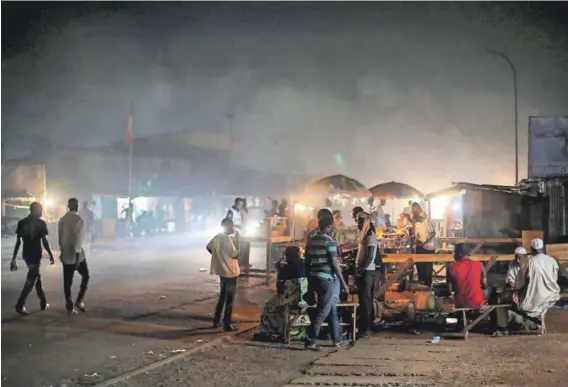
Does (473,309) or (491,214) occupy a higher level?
(491,214)

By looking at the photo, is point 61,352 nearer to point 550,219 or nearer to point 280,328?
point 280,328

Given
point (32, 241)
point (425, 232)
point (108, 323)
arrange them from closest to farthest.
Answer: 1. point (108, 323)
2. point (32, 241)
3. point (425, 232)

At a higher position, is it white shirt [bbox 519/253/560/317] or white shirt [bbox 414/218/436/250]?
white shirt [bbox 414/218/436/250]

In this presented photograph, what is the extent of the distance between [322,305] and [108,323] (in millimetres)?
3948

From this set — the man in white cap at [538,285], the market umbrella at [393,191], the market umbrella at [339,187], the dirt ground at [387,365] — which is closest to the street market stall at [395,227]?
the market umbrella at [393,191]

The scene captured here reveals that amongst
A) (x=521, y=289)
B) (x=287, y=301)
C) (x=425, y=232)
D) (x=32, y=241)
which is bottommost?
(x=287, y=301)

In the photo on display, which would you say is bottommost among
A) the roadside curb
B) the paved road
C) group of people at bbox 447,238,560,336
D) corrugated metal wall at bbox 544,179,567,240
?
the paved road

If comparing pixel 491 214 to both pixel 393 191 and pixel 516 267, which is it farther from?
pixel 516 267

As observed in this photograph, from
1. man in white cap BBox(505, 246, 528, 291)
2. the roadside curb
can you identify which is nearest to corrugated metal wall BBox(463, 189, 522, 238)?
man in white cap BBox(505, 246, 528, 291)

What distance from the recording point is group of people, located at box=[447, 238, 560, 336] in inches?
329

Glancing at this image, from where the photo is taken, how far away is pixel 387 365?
6844 millimetres

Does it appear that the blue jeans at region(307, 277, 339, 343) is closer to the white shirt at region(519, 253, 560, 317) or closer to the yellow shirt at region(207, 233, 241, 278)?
the yellow shirt at region(207, 233, 241, 278)

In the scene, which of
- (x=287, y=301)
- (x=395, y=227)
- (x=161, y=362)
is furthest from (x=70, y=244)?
(x=395, y=227)

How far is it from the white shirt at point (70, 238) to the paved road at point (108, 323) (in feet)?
3.36
